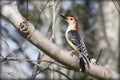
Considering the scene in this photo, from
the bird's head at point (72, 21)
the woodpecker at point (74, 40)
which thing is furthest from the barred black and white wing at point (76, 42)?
the bird's head at point (72, 21)

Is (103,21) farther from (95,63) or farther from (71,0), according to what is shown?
(95,63)

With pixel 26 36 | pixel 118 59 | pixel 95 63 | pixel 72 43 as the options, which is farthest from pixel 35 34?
pixel 118 59

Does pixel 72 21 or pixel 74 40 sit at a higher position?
pixel 72 21

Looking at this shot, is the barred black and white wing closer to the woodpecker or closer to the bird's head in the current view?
the woodpecker

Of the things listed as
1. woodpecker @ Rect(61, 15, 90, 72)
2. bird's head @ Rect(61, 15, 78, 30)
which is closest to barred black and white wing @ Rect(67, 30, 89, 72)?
woodpecker @ Rect(61, 15, 90, 72)

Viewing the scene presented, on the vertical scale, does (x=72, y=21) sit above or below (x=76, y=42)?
above

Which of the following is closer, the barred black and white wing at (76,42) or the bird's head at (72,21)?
the barred black and white wing at (76,42)

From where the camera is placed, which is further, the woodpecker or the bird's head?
the bird's head

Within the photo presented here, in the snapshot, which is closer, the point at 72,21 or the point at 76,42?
the point at 76,42

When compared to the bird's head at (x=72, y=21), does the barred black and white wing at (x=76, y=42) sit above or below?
below

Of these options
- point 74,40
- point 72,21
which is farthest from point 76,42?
point 72,21

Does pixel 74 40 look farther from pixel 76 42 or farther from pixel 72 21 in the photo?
pixel 72 21

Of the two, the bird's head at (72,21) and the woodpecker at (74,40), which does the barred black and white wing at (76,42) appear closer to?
the woodpecker at (74,40)

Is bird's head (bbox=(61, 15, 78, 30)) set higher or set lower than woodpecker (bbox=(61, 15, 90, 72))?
higher
